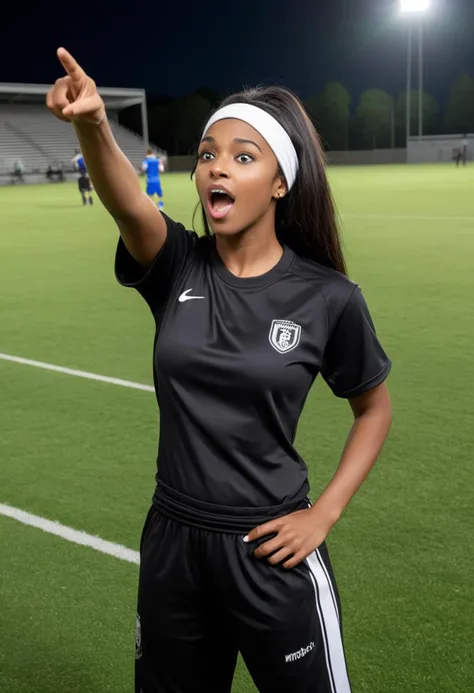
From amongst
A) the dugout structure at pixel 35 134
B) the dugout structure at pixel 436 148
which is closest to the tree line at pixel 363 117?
the dugout structure at pixel 436 148

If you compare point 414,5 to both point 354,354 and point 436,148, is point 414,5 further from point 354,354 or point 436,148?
point 354,354

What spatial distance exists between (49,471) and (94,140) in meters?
3.49

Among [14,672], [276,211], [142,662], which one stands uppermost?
[276,211]

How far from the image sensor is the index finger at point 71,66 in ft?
5.18

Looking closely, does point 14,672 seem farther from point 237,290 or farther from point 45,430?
point 45,430

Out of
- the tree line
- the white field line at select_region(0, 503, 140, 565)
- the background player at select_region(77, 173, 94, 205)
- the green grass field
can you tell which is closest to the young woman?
the green grass field

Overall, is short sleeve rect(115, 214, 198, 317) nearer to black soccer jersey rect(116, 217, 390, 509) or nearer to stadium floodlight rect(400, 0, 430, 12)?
black soccer jersey rect(116, 217, 390, 509)

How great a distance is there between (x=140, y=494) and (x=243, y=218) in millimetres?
2955

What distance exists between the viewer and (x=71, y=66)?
1.58m

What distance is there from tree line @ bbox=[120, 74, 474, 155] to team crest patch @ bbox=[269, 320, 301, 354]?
8697 centimetres

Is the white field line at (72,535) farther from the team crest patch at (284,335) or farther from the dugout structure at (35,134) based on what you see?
the dugout structure at (35,134)

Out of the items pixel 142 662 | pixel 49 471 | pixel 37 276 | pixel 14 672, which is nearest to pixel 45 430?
pixel 49 471

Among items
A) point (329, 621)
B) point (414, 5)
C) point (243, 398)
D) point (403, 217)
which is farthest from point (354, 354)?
point (414, 5)

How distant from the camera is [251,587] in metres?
1.83
